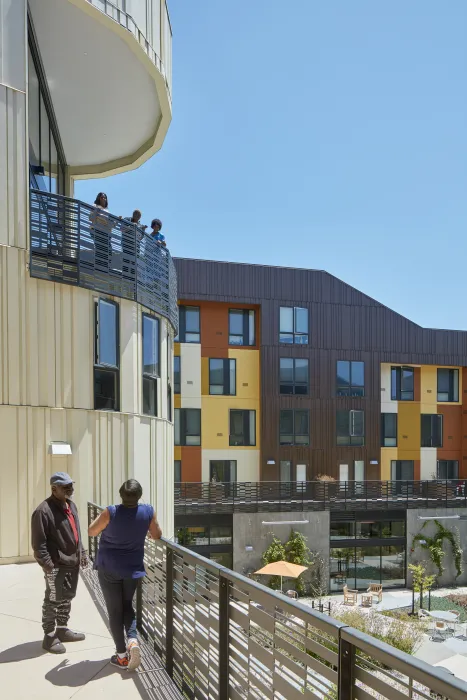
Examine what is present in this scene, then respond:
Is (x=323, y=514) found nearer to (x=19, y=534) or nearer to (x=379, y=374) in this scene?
(x=379, y=374)

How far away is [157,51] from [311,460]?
2236 centimetres

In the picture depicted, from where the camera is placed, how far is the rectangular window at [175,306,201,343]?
1125 inches

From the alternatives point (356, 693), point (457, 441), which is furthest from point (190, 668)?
point (457, 441)

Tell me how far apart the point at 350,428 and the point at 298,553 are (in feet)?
24.6

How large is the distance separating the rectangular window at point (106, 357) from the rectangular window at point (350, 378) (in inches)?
843

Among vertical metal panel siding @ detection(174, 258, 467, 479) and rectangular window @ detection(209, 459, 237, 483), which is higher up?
vertical metal panel siding @ detection(174, 258, 467, 479)

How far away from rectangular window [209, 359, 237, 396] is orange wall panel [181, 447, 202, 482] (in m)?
2.98

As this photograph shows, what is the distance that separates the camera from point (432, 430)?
3256 cm

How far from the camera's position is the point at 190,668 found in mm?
4254

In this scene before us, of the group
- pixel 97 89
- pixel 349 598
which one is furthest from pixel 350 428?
pixel 97 89

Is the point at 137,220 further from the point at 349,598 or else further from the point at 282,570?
the point at 349,598

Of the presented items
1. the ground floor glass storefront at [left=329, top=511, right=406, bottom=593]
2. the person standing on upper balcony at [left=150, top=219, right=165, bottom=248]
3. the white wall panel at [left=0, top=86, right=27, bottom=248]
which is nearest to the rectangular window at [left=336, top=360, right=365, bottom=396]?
the ground floor glass storefront at [left=329, top=511, right=406, bottom=593]

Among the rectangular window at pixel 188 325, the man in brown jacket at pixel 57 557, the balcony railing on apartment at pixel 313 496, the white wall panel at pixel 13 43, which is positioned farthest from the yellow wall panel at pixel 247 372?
the man in brown jacket at pixel 57 557

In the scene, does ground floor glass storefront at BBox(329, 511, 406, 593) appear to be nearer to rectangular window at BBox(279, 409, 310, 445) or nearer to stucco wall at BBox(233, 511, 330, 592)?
stucco wall at BBox(233, 511, 330, 592)
